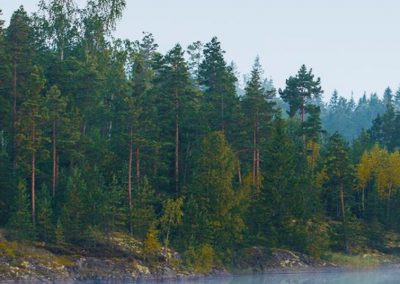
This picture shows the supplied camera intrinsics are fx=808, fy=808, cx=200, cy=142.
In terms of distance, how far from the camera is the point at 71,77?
266 feet

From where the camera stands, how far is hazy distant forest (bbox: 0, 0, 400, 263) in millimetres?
68625

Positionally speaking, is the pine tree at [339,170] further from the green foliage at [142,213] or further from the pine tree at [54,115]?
the pine tree at [54,115]

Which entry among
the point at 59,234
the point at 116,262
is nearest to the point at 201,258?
the point at 116,262

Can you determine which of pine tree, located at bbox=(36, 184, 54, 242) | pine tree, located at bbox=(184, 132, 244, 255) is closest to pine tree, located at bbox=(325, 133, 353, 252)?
pine tree, located at bbox=(184, 132, 244, 255)

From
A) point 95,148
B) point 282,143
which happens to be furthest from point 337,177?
point 95,148

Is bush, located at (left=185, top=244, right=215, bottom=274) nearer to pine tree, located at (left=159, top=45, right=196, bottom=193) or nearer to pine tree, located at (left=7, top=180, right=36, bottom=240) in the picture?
pine tree, located at (left=159, top=45, right=196, bottom=193)

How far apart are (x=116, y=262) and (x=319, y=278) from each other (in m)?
17.2

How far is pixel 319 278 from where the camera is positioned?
2687 inches

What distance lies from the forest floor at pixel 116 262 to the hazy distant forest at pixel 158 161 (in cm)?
126

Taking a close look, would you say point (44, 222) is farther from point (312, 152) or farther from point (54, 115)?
point (312, 152)

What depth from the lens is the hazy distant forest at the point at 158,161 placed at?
225ft

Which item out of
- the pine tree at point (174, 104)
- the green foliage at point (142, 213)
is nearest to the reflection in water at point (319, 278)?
the green foliage at point (142, 213)

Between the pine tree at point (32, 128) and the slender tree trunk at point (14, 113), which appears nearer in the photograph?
the pine tree at point (32, 128)

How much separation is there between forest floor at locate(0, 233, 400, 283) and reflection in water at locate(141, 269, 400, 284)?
113 inches
